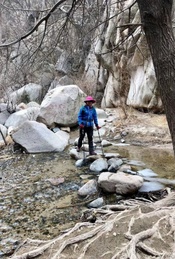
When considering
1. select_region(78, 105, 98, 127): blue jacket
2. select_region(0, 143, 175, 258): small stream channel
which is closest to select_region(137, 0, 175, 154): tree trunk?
select_region(0, 143, 175, 258): small stream channel

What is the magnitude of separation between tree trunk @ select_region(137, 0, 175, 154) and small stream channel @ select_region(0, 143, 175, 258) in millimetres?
2549

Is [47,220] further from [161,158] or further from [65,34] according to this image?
[161,158]

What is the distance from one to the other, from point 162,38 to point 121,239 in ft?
6.61

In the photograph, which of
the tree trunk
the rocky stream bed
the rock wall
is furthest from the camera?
the rock wall

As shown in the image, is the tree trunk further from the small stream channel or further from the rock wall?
the rock wall

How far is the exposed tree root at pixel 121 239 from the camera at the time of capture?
9.83 feet

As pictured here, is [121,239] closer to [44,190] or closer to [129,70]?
[44,190]

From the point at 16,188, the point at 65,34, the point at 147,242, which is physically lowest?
the point at 16,188

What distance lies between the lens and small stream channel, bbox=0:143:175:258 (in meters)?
4.50

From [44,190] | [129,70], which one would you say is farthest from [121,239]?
[129,70]

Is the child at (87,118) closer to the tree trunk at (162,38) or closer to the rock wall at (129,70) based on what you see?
the rock wall at (129,70)

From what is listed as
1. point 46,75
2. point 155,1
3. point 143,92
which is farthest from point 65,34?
point 46,75

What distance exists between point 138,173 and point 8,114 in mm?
9079

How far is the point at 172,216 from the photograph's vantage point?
11.3 ft
